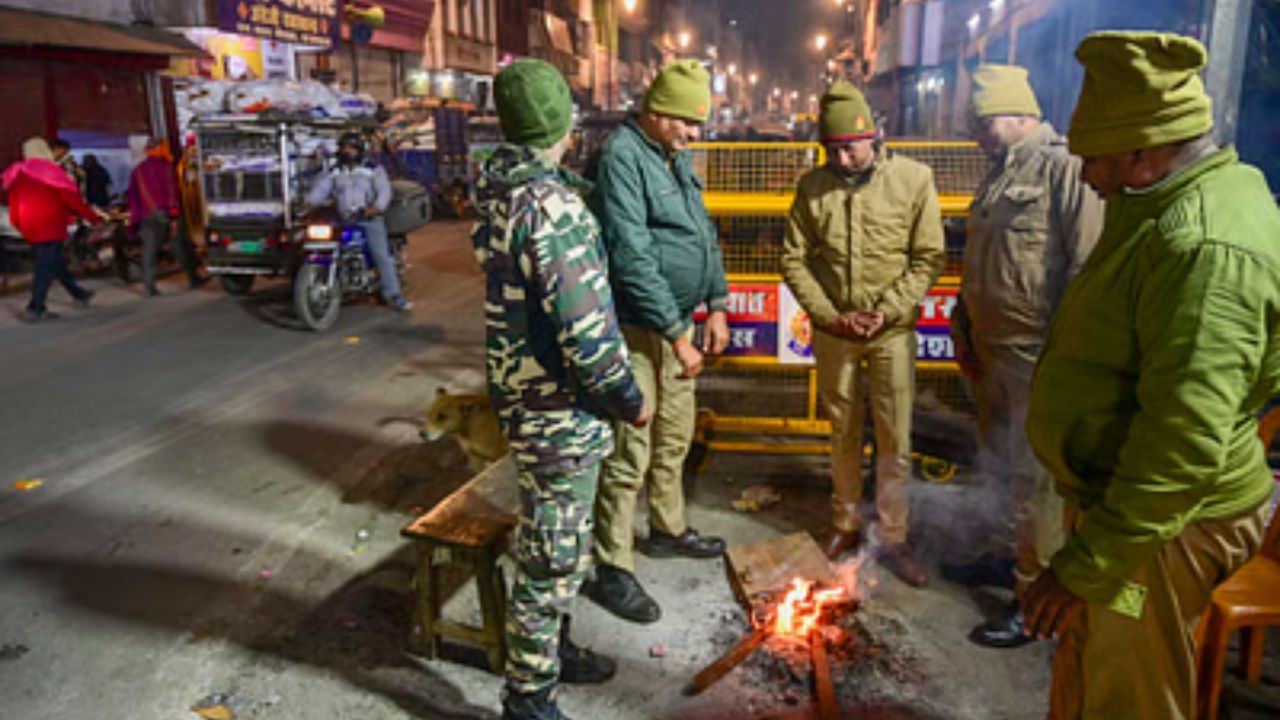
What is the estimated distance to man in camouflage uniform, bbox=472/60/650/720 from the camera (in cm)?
274

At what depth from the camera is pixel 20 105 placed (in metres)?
14.5

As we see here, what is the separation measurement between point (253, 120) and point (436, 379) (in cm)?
513

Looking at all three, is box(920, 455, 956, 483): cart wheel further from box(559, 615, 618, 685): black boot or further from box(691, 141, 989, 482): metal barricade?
box(559, 615, 618, 685): black boot

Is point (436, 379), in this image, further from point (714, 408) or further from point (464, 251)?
point (464, 251)

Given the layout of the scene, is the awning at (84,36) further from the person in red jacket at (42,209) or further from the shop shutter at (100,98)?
the person in red jacket at (42,209)

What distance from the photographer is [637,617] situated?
397 centimetres

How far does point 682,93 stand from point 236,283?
9.86 meters

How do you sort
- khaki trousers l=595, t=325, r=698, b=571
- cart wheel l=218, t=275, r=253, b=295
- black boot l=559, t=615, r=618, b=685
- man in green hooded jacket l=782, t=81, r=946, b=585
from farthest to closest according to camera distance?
1. cart wheel l=218, t=275, r=253, b=295
2. man in green hooded jacket l=782, t=81, r=946, b=585
3. khaki trousers l=595, t=325, r=698, b=571
4. black boot l=559, t=615, r=618, b=685

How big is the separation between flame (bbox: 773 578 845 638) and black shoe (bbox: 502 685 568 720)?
3.47ft

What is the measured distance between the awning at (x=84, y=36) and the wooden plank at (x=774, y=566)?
1459cm

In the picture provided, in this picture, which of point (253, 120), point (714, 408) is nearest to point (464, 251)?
point (253, 120)

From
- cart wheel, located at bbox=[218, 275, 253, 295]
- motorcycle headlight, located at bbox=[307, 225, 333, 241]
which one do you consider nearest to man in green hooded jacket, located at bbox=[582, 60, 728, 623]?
motorcycle headlight, located at bbox=[307, 225, 333, 241]

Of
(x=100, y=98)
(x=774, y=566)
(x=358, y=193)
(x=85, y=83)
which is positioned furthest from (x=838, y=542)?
(x=100, y=98)

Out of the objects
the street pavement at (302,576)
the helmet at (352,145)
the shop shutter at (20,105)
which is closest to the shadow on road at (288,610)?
the street pavement at (302,576)
